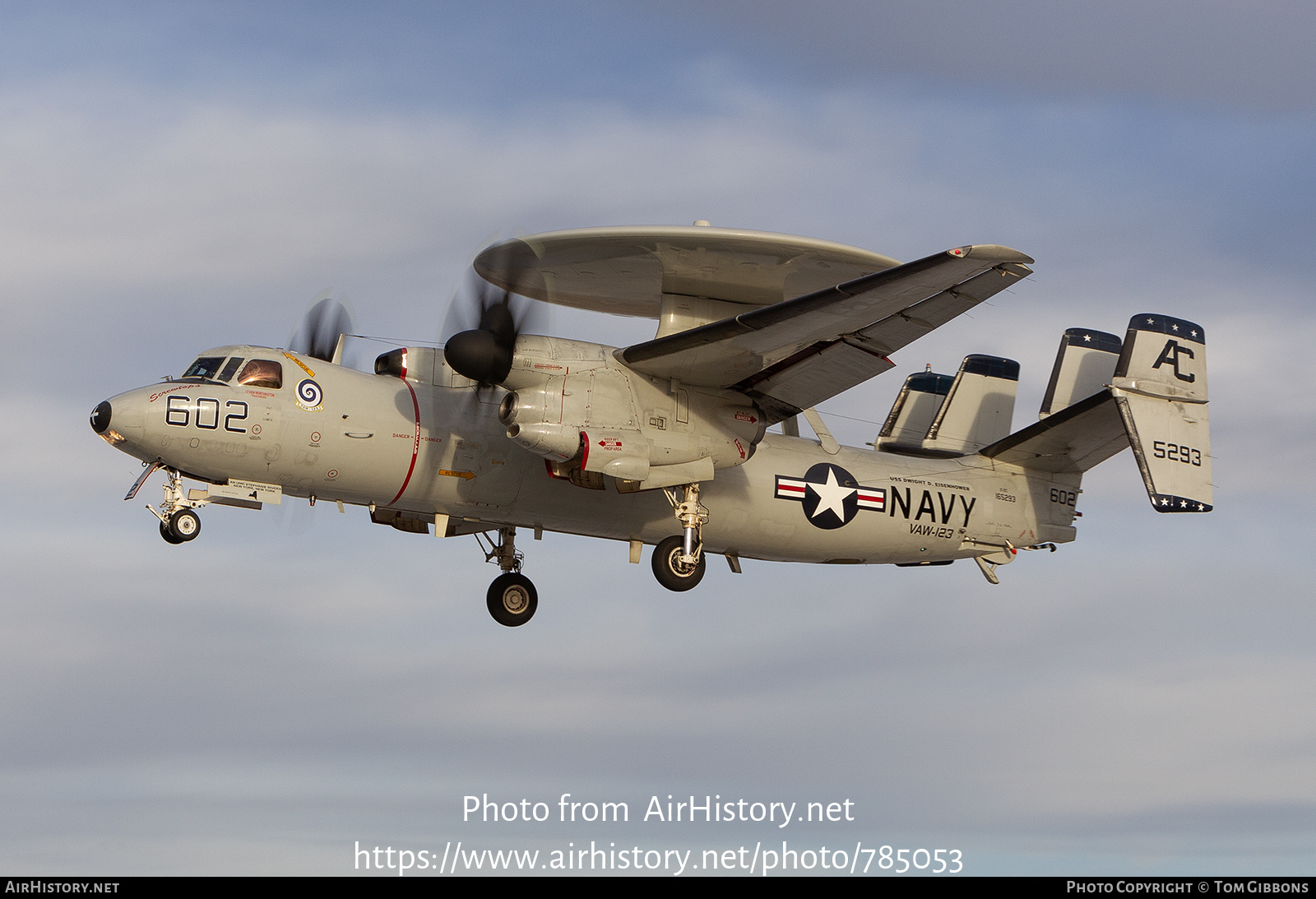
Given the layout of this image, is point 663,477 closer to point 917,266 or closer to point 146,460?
point 917,266

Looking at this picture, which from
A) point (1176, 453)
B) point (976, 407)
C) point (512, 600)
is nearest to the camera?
→ point (1176, 453)

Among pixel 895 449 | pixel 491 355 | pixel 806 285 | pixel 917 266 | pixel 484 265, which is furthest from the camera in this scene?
pixel 895 449

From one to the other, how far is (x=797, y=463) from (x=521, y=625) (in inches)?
201

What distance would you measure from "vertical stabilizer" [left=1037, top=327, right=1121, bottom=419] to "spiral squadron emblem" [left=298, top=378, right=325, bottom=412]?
12.2 m

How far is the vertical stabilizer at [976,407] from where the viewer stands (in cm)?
2364

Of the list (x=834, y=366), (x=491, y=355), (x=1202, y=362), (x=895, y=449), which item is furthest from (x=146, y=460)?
(x=1202, y=362)

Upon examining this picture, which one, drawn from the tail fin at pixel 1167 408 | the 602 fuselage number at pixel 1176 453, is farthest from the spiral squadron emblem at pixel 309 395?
the 602 fuselage number at pixel 1176 453

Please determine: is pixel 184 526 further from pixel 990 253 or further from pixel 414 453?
pixel 990 253

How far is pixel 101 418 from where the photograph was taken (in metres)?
17.7

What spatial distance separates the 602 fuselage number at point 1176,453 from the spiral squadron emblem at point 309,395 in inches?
464

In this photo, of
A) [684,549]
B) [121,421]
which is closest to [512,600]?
[684,549]

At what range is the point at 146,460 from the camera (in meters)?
18.2

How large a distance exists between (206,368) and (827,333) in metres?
8.15

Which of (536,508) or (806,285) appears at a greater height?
(806,285)
